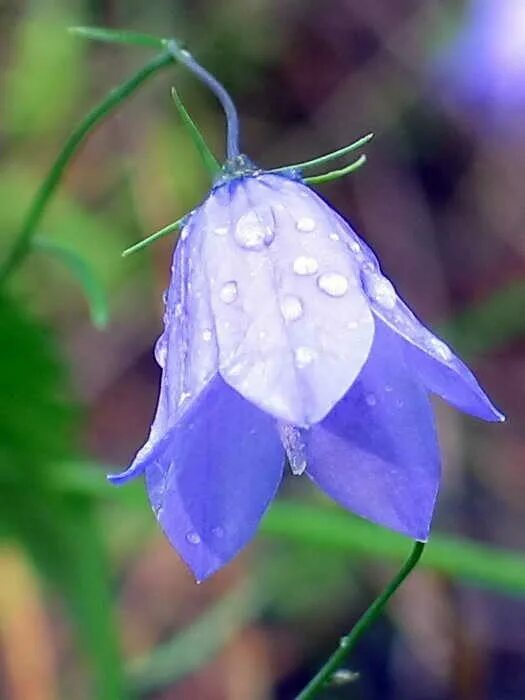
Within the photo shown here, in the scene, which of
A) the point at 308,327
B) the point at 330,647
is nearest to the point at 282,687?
the point at 330,647

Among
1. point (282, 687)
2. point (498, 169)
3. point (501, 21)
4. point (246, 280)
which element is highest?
point (246, 280)

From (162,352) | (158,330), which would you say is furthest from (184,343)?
(158,330)

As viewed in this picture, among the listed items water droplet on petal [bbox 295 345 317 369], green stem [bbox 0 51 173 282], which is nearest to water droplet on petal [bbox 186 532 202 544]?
water droplet on petal [bbox 295 345 317 369]

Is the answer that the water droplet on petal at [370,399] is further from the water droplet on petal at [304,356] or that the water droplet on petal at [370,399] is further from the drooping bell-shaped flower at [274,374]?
the water droplet on petal at [304,356]

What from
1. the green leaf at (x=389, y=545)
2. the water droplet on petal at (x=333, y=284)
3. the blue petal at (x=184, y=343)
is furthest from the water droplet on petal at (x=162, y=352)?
the green leaf at (x=389, y=545)

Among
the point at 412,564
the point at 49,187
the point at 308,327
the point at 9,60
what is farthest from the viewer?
the point at 9,60

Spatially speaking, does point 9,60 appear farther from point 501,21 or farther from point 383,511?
point 383,511

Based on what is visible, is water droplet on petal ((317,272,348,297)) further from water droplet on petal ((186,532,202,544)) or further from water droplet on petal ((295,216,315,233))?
water droplet on petal ((186,532,202,544))
